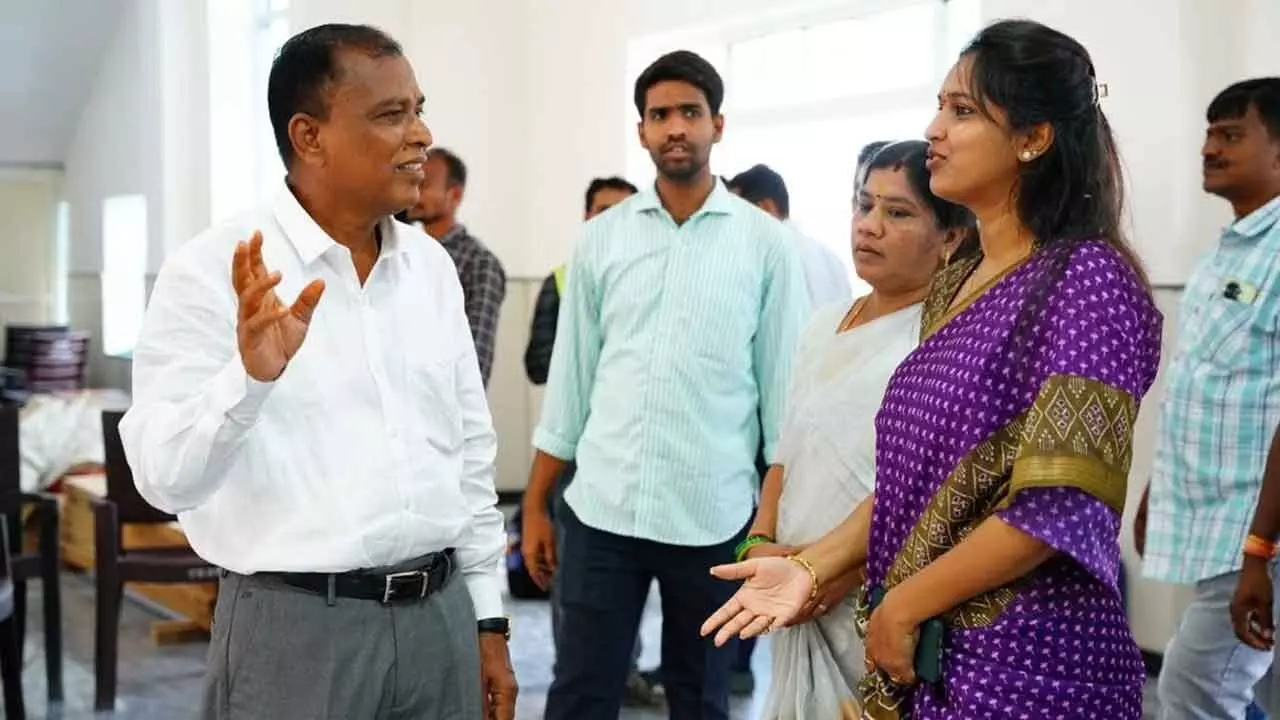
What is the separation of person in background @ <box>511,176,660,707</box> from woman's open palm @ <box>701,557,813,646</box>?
2.10 metres

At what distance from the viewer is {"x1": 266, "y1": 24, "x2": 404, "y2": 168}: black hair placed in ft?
5.69

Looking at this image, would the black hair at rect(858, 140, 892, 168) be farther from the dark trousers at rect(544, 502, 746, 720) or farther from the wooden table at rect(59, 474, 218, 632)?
the wooden table at rect(59, 474, 218, 632)

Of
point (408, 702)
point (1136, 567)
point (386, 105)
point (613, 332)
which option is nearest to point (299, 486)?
point (408, 702)

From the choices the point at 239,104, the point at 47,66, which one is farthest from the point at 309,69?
the point at 47,66

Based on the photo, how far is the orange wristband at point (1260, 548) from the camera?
7.71 ft

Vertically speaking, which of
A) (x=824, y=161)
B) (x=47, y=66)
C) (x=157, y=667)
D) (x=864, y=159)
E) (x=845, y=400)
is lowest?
(x=157, y=667)

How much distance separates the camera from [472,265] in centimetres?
366

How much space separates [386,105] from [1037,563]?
94 centimetres

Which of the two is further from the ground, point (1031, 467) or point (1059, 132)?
point (1059, 132)

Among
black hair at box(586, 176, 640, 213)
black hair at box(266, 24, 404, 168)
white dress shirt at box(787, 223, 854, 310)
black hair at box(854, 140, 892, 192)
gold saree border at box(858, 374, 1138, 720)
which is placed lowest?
gold saree border at box(858, 374, 1138, 720)

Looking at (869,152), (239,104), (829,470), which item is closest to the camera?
(829,470)

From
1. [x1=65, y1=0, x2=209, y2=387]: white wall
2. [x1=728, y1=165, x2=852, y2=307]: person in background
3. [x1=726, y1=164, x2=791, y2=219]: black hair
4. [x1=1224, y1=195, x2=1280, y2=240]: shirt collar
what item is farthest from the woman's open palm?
[x1=65, y1=0, x2=209, y2=387]: white wall

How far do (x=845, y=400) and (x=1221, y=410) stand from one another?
1.07 m

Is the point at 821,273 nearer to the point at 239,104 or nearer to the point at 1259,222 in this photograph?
the point at 1259,222
